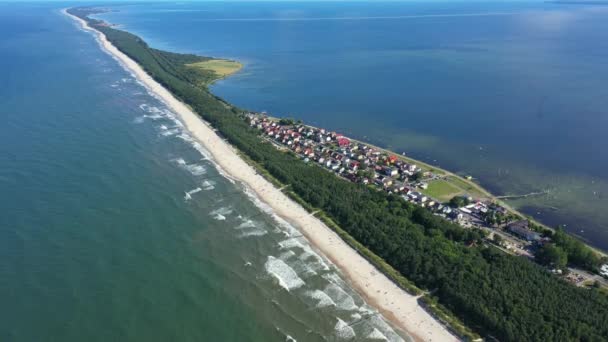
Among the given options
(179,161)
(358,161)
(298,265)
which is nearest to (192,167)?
(179,161)

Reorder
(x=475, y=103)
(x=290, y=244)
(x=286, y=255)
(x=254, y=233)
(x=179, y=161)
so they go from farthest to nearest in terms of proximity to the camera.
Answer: (x=475, y=103)
(x=179, y=161)
(x=254, y=233)
(x=290, y=244)
(x=286, y=255)

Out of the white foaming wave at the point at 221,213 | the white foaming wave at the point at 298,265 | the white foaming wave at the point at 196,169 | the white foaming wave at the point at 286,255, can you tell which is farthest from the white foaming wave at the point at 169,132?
the white foaming wave at the point at 298,265

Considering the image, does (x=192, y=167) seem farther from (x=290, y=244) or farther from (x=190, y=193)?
(x=290, y=244)

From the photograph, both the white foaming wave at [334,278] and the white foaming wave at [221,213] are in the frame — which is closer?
the white foaming wave at [334,278]

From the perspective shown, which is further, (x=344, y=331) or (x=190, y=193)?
(x=190, y=193)

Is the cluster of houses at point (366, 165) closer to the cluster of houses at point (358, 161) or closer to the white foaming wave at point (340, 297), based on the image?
the cluster of houses at point (358, 161)

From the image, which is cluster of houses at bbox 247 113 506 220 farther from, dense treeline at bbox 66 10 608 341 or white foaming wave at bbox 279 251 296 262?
white foaming wave at bbox 279 251 296 262

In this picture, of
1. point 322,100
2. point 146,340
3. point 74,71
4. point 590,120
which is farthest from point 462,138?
point 74,71
